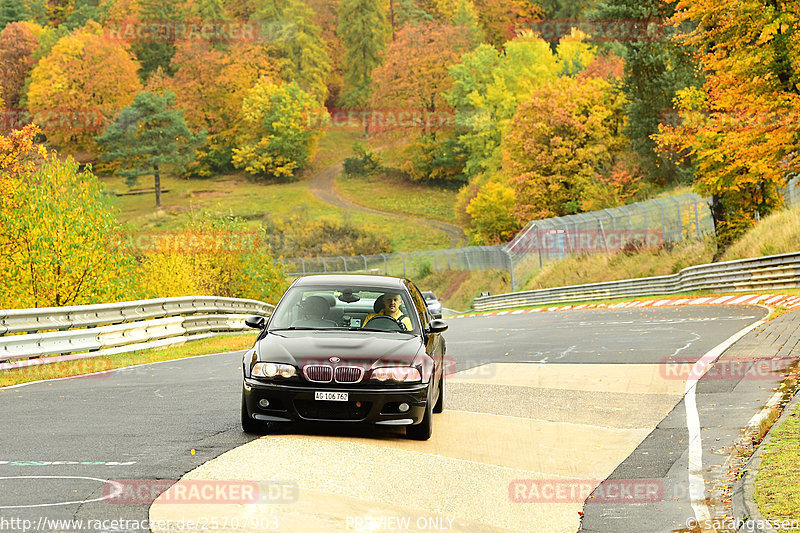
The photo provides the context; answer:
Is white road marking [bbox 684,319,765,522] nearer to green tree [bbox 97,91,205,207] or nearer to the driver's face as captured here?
the driver's face

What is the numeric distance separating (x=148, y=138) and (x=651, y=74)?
235ft

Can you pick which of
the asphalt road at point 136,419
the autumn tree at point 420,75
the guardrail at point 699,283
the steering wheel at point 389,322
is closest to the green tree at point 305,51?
the autumn tree at point 420,75

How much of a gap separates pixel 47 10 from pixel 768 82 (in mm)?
178206

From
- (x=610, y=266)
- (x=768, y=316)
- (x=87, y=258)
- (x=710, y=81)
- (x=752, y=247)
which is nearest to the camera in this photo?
(x=768, y=316)

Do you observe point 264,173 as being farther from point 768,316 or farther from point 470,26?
point 768,316

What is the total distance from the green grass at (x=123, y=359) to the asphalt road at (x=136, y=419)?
76cm

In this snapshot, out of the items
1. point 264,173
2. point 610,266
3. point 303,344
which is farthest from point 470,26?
point 303,344

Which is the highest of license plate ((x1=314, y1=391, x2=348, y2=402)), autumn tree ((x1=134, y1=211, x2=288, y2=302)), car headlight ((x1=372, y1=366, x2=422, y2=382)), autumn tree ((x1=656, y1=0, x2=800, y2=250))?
autumn tree ((x1=656, y1=0, x2=800, y2=250))

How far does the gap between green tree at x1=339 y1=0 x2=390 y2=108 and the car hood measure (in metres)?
137

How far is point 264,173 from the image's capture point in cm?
12544

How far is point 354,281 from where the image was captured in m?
10.6

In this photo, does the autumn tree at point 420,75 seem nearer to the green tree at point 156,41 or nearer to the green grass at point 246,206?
the green grass at point 246,206

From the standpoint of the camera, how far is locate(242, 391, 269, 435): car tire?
30.1ft

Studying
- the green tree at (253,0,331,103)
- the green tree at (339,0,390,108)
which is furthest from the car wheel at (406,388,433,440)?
the green tree at (339,0,390,108)
